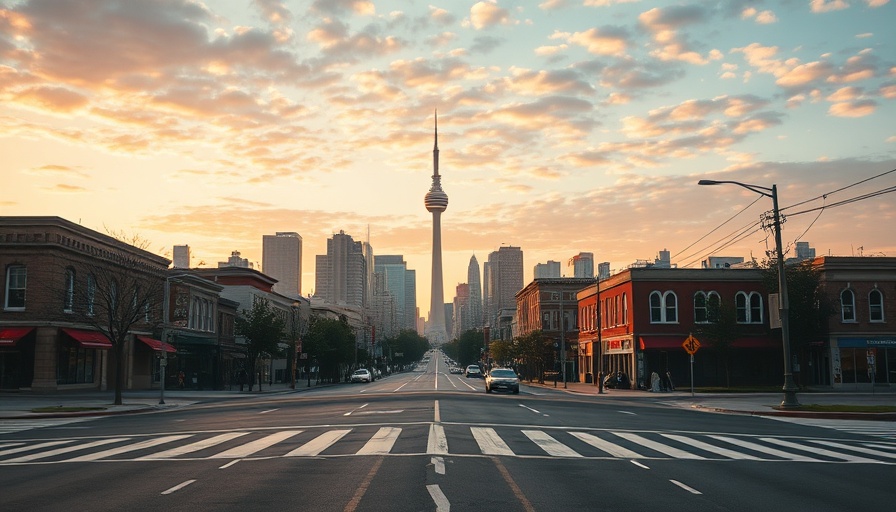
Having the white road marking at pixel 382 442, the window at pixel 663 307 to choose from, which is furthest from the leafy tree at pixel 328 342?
the white road marking at pixel 382 442

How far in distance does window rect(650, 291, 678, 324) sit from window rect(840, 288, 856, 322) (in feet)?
40.4

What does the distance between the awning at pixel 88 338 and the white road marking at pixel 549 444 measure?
3350 cm

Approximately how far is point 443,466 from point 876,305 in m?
56.4

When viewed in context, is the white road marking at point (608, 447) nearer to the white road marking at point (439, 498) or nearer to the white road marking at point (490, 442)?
the white road marking at point (490, 442)

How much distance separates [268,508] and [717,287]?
198ft

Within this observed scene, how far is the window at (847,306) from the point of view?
6147cm

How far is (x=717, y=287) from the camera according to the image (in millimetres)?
66688

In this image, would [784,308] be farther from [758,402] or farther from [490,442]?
[490,442]

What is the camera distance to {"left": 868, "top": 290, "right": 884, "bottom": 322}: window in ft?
202

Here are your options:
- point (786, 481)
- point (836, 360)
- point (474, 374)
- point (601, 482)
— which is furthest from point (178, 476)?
point (474, 374)

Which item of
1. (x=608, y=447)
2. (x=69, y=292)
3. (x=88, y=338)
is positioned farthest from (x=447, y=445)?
(x=88, y=338)

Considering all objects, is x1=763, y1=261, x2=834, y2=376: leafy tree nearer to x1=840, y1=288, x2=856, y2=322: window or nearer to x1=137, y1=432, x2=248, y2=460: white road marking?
x1=840, y1=288, x2=856, y2=322: window

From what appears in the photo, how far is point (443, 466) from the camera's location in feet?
52.5

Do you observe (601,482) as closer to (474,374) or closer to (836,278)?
(836,278)
